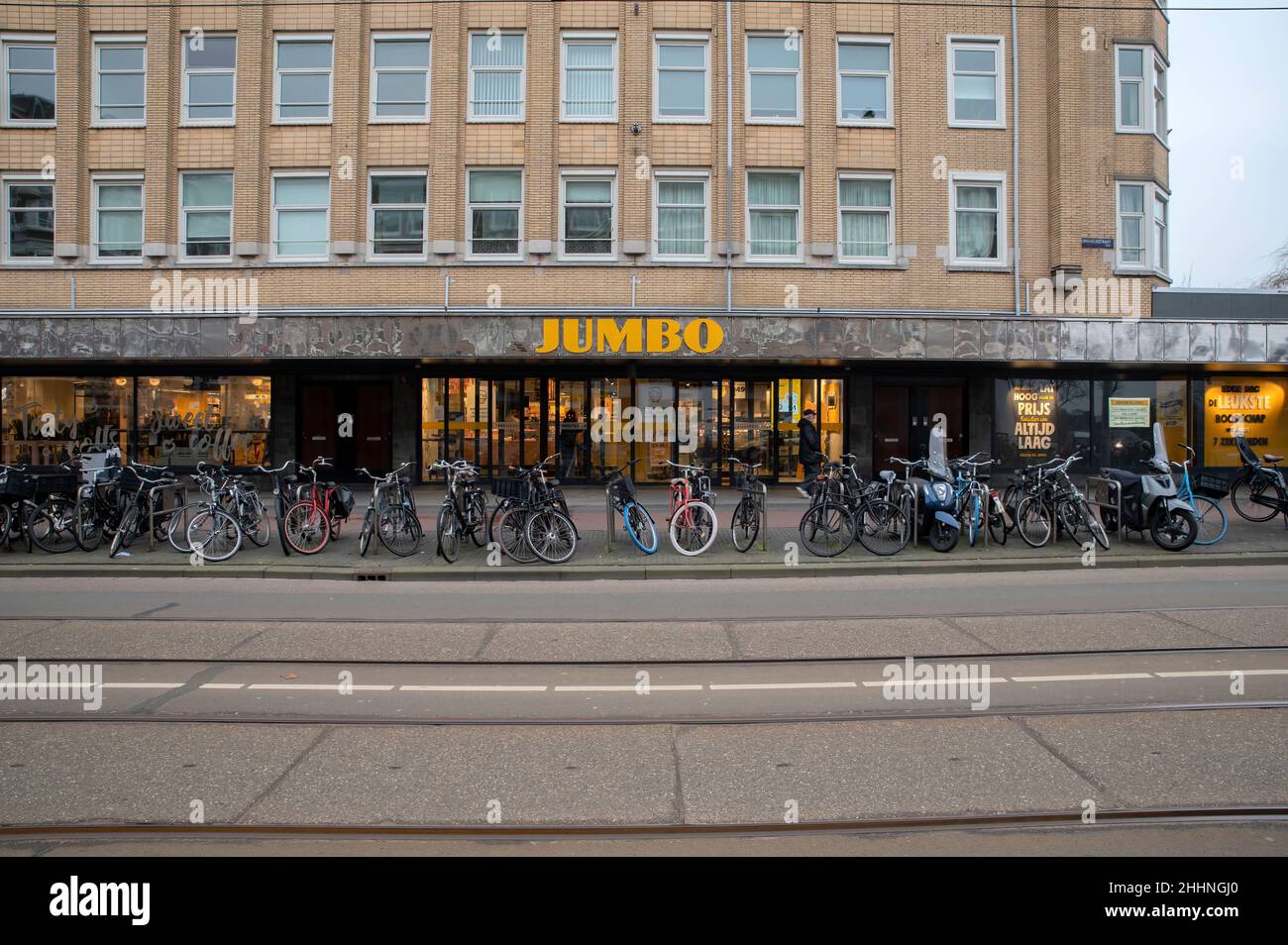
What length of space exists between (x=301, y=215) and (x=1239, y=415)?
2403 centimetres

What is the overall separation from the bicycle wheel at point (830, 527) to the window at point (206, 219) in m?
16.3

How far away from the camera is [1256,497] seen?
1450cm

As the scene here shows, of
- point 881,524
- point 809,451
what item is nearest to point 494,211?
point 809,451

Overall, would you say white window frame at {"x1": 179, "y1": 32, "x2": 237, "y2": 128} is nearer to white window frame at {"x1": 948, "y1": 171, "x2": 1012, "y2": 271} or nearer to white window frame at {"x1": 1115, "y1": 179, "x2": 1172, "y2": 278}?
white window frame at {"x1": 948, "y1": 171, "x2": 1012, "y2": 271}

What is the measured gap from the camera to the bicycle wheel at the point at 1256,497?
14.2 meters

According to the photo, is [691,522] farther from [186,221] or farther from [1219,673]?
[186,221]

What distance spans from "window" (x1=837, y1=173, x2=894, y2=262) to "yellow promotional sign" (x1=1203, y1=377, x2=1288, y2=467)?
9356 mm

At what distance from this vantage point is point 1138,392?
22.0 meters

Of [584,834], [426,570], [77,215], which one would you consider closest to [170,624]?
[426,570]

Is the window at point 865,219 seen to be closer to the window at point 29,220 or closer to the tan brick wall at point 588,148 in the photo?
the tan brick wall at point 588,148

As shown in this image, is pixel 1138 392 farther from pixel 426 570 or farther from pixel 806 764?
pixel 806 764

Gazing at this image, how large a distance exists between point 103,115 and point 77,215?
2.58 metres

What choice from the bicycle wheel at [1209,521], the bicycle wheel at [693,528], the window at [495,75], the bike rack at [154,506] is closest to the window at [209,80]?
the window at [495,75]

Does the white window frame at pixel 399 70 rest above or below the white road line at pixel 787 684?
above
